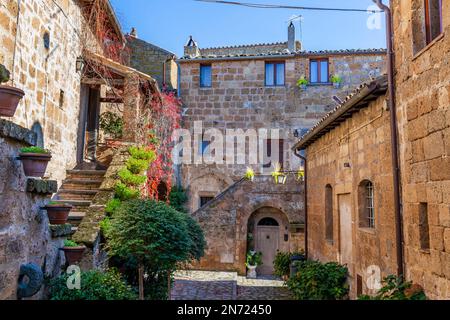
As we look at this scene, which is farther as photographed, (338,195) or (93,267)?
(338,195)

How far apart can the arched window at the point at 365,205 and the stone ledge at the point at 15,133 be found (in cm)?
543

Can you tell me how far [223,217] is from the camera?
45.1ft

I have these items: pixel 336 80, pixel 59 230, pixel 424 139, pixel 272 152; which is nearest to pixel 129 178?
pixel 59 230

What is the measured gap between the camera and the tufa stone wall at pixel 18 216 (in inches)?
139

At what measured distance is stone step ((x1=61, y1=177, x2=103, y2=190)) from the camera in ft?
28.8

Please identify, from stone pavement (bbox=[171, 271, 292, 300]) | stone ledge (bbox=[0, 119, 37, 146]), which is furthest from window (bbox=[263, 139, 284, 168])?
stone ledge (bbox=[0, 119, 37, 146])

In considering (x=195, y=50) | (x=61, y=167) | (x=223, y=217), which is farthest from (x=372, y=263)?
(x=195, y=50)

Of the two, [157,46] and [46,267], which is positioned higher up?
[157,46]

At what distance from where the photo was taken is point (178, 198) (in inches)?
630

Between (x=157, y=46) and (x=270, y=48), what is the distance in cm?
585

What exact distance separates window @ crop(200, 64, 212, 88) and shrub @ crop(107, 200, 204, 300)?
11.1 metres

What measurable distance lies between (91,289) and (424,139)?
4311mm

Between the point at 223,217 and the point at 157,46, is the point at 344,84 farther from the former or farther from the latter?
the point at 157,46

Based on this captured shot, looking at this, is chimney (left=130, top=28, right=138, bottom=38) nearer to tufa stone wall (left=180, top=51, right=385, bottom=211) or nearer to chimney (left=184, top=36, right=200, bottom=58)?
chimney (left=184, top=36, right=200, bottom=58)
